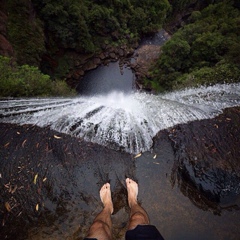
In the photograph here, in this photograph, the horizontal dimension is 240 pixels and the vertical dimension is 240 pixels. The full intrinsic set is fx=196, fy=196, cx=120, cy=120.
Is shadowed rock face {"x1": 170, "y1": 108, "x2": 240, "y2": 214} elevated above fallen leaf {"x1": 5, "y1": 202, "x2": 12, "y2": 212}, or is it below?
above

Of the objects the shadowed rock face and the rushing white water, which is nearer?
the shadowed rock face

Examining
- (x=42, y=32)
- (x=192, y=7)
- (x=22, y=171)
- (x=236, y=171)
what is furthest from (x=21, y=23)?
(x=192, y=7)

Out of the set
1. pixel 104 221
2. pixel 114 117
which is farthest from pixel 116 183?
pixel 114 117

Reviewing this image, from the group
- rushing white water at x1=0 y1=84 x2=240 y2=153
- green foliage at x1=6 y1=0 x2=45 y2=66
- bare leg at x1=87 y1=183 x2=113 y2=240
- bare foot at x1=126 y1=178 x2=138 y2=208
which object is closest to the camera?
bare leg at x1=87 y1=183 x2=113 y2=240

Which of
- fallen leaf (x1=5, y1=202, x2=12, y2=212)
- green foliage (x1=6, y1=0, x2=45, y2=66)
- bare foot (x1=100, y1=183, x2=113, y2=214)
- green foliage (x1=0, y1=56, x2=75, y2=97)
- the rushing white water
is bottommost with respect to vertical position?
fallen leaf (x1=5, y1=202, x2=12, y2=212)

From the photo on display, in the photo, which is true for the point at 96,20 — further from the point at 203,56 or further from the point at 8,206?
the point at 8,206

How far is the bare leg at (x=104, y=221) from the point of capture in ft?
5.44

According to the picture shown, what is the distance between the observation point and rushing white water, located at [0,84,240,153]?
3482 millimetres

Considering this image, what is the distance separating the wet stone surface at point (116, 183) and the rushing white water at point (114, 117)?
0.20 m

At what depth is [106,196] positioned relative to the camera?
2471 mm

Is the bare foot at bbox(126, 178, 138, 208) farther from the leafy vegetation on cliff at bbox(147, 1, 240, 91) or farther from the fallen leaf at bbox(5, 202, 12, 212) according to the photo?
the leafy vegetation on cliff at bbox(147, 1, 240, 91)

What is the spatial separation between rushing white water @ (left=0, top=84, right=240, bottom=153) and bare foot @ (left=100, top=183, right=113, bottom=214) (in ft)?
2.65

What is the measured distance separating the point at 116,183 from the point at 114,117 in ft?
5.51

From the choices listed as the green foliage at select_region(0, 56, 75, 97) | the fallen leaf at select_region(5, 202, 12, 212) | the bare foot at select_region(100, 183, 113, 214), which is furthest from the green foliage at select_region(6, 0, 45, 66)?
the bare foot at select_region(100, 183, 113, 214)
